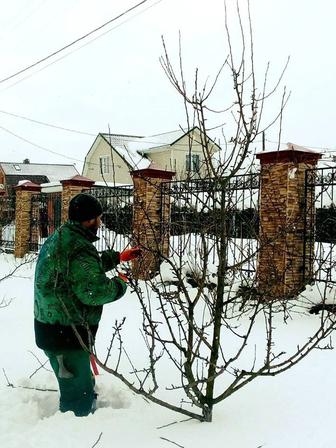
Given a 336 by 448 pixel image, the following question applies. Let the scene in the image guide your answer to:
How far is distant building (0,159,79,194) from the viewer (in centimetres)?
4831

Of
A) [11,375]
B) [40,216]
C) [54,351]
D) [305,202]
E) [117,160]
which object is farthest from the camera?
[117,160]

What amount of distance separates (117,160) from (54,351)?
31.2 m

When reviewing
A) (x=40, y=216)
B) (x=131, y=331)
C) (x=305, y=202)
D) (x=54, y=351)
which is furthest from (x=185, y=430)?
(x=40, y=216)

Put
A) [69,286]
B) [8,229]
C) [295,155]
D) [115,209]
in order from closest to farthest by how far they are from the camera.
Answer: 1. [69,286]
2. [295,155]
3. [115,209]
4. [8,229]

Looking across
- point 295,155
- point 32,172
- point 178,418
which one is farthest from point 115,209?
point 32,172

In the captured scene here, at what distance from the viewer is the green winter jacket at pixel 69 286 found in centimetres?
298

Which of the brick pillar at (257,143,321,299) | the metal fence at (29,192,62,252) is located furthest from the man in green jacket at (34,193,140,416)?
the metal fence at (29,192,62,252)

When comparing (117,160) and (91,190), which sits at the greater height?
(117,160)

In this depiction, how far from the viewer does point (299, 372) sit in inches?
158

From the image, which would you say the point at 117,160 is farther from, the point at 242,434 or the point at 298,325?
the point at 242,434

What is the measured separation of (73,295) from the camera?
3.07m

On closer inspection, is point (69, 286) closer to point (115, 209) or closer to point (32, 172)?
point (115, 209)

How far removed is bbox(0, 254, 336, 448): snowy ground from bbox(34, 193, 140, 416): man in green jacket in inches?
9.1

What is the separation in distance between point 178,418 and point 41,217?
11.0 meters
